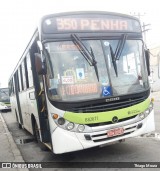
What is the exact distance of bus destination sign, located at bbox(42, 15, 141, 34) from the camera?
20.9 ft

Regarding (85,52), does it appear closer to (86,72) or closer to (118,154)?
(86,72)

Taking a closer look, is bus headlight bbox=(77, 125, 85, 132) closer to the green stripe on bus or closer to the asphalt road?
the green stripe on bus

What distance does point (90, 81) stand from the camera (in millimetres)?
6262

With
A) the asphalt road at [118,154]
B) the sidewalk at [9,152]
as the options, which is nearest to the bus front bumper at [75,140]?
the asphalt road at [118,154]

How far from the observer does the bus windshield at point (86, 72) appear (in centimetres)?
615

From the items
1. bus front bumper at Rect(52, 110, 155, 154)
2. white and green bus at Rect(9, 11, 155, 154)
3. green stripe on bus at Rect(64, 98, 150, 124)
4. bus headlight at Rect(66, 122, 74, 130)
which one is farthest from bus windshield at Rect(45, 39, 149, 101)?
bus front bumper at Rect(52, 110, 155, 154)

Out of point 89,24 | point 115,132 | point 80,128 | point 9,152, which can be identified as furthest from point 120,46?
point 9,152

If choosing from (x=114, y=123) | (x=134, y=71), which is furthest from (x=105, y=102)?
(x=134, y=71)

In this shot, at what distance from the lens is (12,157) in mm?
7977

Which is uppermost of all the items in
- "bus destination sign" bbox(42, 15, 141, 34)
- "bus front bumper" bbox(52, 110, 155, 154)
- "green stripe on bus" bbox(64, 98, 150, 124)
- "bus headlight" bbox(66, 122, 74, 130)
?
"bus destination sign" bbox(42, 15, 141, 34)

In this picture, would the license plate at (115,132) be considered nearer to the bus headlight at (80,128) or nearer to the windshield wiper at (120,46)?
the bus headlight at (80,128)

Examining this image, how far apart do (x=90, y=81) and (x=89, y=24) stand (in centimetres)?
130

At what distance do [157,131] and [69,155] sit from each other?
3.54m

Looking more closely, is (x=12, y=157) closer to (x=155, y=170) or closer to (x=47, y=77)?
(x=47, y=77)
